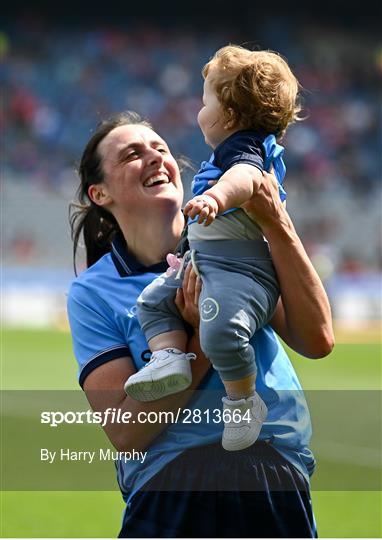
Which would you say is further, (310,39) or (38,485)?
(310,39)

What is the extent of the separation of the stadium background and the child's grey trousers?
37.6ft

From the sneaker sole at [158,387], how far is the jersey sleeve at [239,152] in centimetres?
63

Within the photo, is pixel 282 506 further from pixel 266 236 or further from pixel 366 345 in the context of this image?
pixel 366 345

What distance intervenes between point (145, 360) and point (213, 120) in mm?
772

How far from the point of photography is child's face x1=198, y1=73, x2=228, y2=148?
2955mm

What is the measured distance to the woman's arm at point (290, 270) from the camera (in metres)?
2.81

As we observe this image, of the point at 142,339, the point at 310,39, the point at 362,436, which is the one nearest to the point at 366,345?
the point at 362,436

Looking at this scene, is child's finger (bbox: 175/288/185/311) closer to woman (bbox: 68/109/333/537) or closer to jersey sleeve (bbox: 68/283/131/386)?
woman (bbox: 68/109/333/537)

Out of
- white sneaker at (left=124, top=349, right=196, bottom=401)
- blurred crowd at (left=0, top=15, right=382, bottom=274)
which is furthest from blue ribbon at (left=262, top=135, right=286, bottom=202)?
blurred crowd at (left=0, top=15, right=382, bottom=274)

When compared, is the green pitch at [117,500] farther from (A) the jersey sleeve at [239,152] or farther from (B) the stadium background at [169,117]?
(A) the jersey sleeve at [239,152]

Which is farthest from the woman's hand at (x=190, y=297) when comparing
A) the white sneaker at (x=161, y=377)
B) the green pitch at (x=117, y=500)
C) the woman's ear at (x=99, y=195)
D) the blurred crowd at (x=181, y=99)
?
the blurred crowd at (x=181, y=99)

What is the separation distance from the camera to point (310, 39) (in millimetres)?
29859

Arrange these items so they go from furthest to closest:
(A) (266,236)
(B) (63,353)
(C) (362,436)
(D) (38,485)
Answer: (B) (63,353), (C) (362,436), (D) (38,485), (A) (266,236)

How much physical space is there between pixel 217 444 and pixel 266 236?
629 mm
